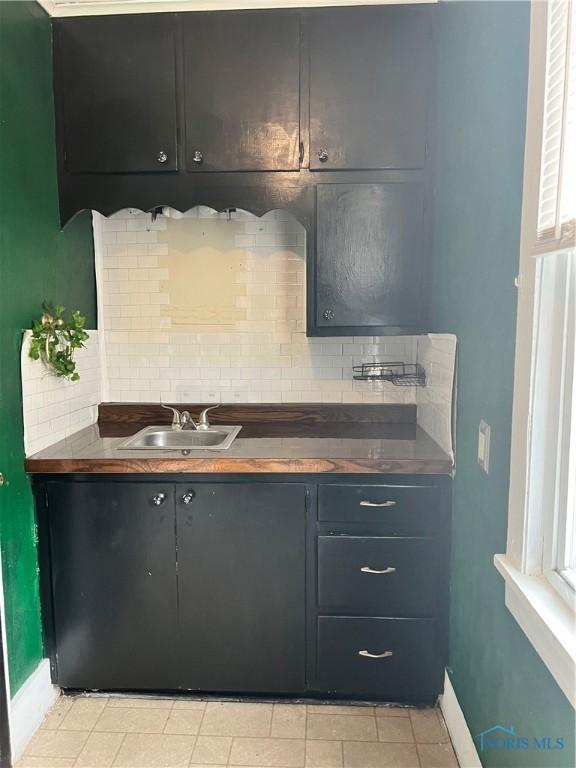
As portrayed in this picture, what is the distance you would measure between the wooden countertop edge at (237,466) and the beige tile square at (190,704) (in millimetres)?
884

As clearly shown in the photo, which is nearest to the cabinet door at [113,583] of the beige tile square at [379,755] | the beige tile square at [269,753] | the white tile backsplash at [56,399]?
the white tile backsplash at [56,399]

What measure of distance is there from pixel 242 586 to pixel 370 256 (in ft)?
4.37

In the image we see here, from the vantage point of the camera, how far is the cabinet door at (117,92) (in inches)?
84.2

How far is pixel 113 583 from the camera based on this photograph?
2055 millimetres

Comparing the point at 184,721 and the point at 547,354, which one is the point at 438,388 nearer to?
the point at 547,354

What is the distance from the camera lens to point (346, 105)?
2.12m

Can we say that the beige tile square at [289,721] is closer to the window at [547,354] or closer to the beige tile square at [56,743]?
the beige tile square at [56,743]

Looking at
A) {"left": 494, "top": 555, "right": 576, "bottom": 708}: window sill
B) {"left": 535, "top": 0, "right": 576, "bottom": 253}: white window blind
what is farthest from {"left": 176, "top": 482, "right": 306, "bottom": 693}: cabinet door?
{"left": 535, "top": 0, "right": 576, "bottom": 253}: white window blind

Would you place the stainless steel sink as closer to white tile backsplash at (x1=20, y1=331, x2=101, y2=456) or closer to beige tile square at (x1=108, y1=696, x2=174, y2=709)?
white tile backsplash at (x1=20, y1=331, x2=101, y2=456)

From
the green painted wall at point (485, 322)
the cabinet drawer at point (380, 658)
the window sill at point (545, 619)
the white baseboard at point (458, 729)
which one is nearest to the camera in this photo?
the window sill at point (545, 619)

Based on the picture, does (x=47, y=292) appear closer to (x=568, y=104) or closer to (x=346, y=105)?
(x=346, y=105)

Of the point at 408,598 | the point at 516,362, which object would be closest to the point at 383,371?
the point at 408,598

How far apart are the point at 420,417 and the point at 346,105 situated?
1297 millimetres

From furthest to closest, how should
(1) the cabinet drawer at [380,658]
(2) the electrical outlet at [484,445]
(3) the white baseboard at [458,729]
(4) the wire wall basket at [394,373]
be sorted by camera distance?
(4) the wire wall basket at [394,373] < (1) the cabinet drawer at [380,658] < (3) the white baseboard at [458,729] < (2) the electrical outlet at [484,445]
